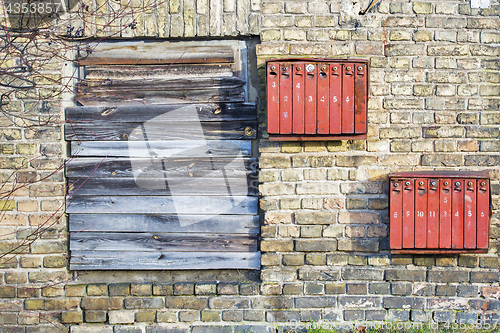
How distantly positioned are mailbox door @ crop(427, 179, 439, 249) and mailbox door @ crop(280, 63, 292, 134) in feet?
3.83

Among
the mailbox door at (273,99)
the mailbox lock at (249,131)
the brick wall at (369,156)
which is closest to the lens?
the mailbox door at (273,99)

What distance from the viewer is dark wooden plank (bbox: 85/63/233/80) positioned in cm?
305

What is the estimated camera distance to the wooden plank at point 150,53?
3.03 metres

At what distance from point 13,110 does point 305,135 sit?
2.41m

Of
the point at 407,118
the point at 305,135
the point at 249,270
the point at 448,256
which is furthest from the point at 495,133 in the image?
the point at 249,270

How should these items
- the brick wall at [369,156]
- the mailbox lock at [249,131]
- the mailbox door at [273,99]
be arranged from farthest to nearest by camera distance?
the mailbox lock at [249,131]
the brick wall at [369,156]
the mailbox door at [273,99]

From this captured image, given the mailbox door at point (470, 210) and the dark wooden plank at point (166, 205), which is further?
the dark wooden plank at point (166, 205)

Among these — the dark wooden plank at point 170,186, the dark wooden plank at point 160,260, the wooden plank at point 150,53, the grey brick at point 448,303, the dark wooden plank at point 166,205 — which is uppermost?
the wooden plank at point 150,53

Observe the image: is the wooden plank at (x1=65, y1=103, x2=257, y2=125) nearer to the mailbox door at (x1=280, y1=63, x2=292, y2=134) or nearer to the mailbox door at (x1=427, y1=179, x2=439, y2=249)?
the mailbox door at (x1=280, y1=63, x2=292, y2=134)

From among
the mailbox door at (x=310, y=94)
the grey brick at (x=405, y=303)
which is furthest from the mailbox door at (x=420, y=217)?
the mailbox door at (x=310, y=94)

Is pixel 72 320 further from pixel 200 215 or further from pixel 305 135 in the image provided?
pixel 305 135

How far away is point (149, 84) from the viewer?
3.06 meters

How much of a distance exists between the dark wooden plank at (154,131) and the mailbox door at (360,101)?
3.06 feet

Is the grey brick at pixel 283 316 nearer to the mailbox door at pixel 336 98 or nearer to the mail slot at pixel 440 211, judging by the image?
the mail slot at pixel 440 211
